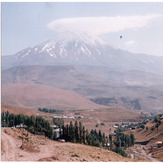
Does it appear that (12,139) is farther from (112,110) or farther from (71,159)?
(112,110)

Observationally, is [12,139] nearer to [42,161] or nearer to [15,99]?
[42,161]

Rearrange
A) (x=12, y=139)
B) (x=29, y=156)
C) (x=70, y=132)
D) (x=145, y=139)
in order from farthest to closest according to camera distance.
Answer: (x=145, y=139) → (x=70, y=132) → (x=12, y=139) → (x=29, y=156)

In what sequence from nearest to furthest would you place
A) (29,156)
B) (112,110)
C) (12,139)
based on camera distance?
(29,156) < (12,139) < (112,110)

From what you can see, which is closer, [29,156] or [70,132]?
[29,156]

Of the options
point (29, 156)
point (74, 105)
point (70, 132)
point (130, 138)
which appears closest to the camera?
point (29, 156)

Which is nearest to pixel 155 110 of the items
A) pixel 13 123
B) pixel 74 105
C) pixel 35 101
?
pixel 74 105

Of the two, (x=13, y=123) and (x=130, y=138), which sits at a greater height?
(x=13, y=123)

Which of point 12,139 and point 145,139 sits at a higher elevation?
point 12,139

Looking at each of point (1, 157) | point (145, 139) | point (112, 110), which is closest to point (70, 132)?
point (1, 157)

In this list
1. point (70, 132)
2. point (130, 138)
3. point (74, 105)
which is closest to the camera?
point (70, 132)
